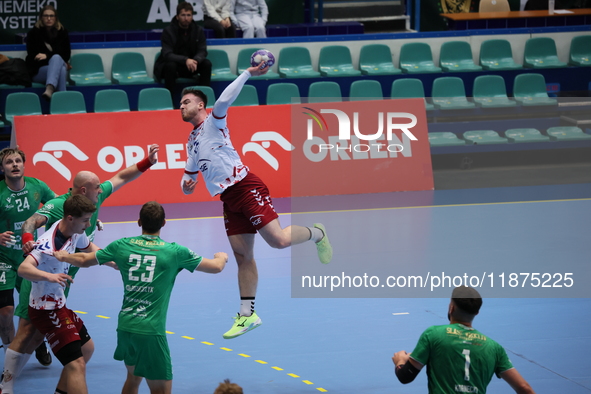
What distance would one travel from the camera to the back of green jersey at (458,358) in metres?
5.55

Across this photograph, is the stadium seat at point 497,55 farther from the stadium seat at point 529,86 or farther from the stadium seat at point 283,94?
the stadium seat at point 283,94

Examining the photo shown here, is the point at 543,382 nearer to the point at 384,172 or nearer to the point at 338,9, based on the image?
the point at 384,172

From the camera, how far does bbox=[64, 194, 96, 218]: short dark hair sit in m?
6.58

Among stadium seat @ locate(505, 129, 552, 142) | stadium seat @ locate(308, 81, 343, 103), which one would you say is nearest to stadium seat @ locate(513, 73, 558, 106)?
stadium seat @ locate(505, 129, 552, 142)

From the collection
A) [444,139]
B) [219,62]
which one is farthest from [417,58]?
[219,62]

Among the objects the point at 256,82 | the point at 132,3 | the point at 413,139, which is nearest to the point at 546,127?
the point at 413,139

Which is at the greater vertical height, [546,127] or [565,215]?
[546,127]

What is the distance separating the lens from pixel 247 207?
26.7 ft

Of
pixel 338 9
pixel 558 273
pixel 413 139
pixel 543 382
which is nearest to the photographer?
pixel 543 382

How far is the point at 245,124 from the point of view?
15.4m

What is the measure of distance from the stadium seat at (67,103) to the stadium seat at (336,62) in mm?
5533

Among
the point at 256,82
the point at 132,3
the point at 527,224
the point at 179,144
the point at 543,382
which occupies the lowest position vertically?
the point at 543,382

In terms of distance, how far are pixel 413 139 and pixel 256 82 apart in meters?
3.88

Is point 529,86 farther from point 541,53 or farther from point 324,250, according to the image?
point 324,250
